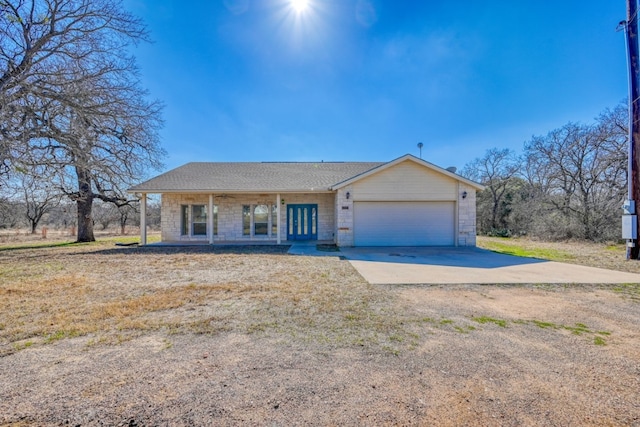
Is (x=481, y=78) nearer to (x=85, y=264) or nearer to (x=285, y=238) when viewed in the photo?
(x=285, y=238)

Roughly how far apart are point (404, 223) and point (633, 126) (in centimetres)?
826

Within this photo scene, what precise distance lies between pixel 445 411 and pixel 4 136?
13.6 metres

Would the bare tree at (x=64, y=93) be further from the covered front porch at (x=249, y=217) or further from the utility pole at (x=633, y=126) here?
the utility pole at (x=633, y=126)

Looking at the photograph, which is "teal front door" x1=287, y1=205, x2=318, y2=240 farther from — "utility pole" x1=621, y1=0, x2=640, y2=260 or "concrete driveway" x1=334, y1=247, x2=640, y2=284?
"utility pole" x1=621, y1=0, x2=640, y2=260

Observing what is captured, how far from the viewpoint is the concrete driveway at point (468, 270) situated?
644 cm

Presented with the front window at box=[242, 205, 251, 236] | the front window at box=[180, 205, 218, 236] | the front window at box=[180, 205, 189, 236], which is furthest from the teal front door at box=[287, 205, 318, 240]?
the front window at box=[180, 205, 189, 236]

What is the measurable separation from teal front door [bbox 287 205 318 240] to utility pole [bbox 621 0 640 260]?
12.1 meters

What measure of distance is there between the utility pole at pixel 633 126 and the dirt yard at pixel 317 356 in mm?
5956

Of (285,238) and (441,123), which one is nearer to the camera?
(285,238)

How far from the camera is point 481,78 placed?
45.0ft

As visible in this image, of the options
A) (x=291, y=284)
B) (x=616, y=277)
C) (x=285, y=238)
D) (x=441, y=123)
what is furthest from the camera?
(x=441, y=123)

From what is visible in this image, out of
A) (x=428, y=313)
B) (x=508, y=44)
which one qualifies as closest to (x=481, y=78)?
(x=508, y=44)

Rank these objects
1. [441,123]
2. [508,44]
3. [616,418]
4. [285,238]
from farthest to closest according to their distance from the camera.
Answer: [441,123] → [285,238] → [508,44] → [616,418]

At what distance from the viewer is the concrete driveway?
21.1ft
